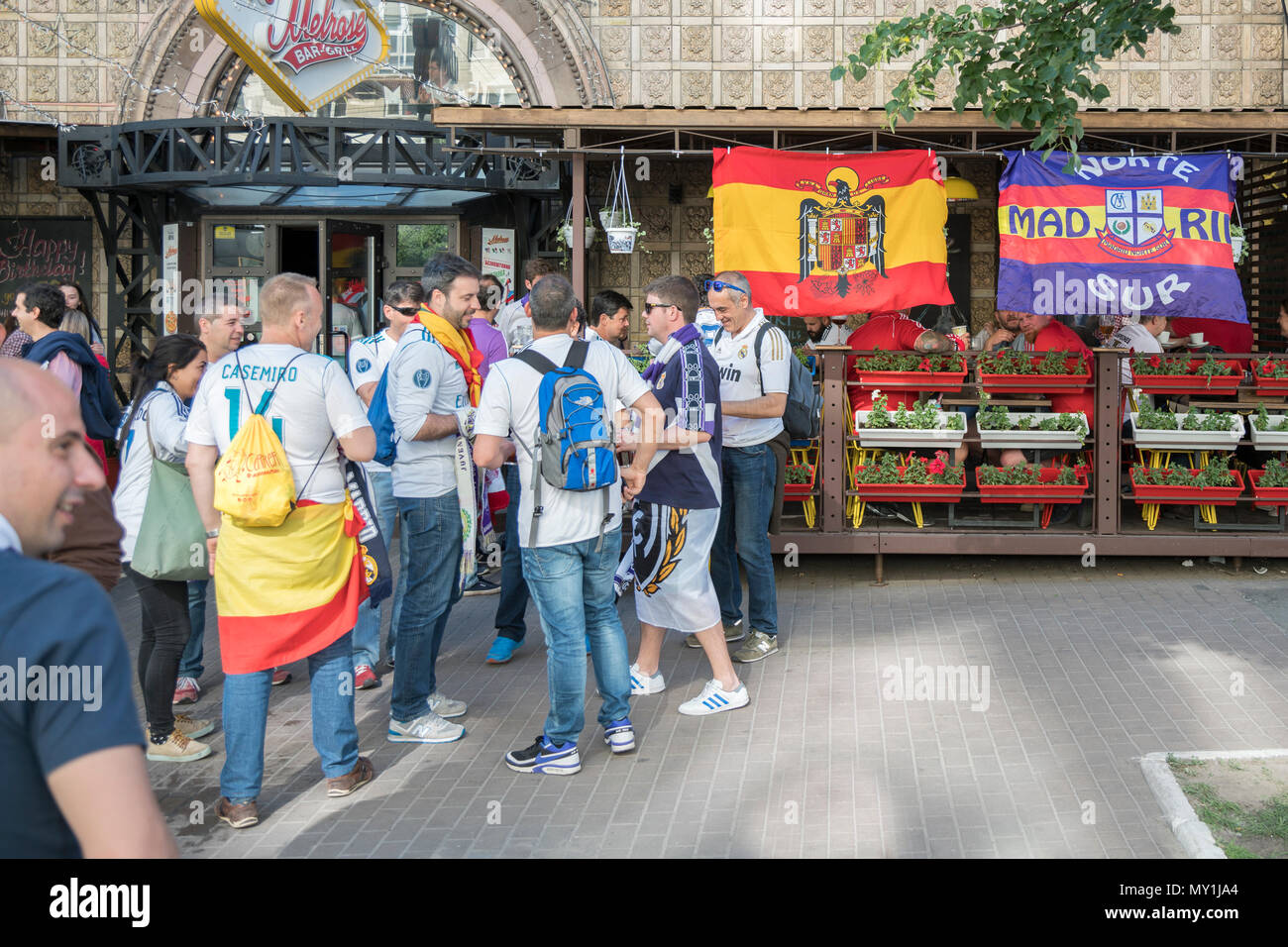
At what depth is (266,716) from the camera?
5.10 metres

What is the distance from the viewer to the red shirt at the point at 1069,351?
30.9 ft

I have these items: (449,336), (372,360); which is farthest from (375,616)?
(449,336)

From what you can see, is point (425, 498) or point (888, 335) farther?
point (888, 335)

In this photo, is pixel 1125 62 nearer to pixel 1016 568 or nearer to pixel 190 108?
pixel 1016 568

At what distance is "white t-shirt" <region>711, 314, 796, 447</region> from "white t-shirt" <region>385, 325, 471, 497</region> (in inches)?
73.9

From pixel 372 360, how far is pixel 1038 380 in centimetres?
507

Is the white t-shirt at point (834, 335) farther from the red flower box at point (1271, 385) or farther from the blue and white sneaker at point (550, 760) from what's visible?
the blue and white sneaker at point (550, 760)

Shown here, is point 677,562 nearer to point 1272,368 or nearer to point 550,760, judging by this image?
point 550,760

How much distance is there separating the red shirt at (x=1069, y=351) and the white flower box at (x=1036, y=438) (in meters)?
0.11

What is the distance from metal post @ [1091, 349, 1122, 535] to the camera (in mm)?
9328

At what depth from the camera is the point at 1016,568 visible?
969cm

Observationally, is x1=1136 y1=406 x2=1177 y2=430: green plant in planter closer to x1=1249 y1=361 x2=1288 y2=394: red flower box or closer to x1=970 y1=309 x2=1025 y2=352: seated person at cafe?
x1=1249 y1=361 x2=1288 y2=394: red flower box
